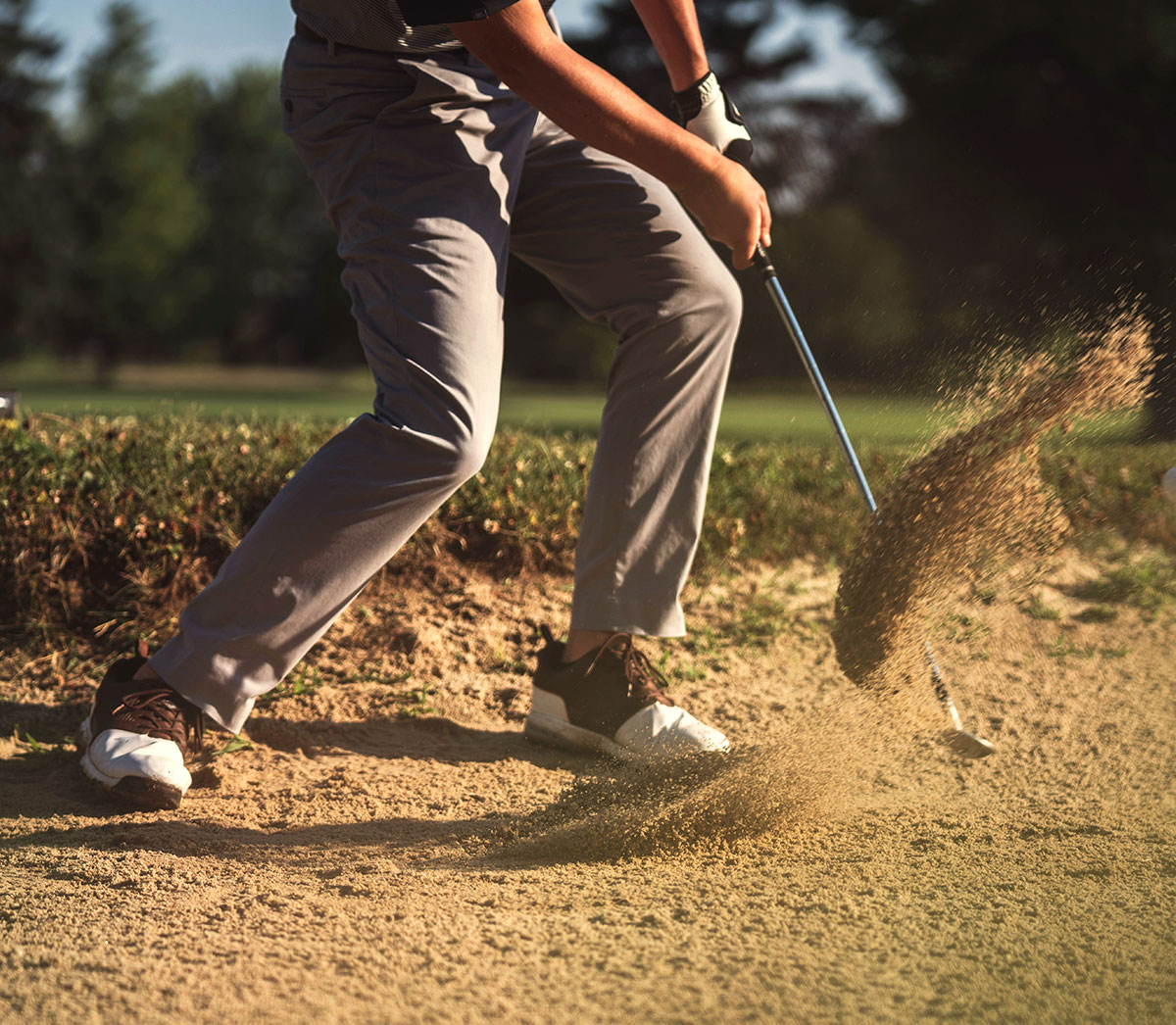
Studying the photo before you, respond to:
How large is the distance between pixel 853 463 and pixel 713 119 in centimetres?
84

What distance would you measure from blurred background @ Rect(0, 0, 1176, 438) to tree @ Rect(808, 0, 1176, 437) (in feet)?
0.11

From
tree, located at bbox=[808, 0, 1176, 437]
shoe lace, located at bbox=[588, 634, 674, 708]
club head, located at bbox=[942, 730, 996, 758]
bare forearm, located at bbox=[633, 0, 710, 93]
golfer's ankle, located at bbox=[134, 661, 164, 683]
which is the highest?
tree, located at bbox=[808, 0, 1176, 437]

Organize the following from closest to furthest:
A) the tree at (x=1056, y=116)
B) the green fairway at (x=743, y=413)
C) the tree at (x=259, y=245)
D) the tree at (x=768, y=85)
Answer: the green fairway at (x=743, y=413), the tree at (x=1056, y=116), the tree at (x=768, y=85), the tree at (x=259, y=245)

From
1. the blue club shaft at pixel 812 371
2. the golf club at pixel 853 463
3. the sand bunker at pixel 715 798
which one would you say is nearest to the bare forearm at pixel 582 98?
the golf club at pixel 853 463

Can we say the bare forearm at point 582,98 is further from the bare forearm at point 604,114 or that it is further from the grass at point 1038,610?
the grass at point 1038,610

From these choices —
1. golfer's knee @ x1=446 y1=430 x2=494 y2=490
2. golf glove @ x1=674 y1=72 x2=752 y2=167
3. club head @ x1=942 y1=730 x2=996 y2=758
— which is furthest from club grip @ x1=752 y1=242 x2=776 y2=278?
club head @ x1=942 y1=730 x2=996 y2=758

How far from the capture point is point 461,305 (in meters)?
2.30

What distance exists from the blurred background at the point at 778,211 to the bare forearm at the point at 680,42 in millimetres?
822

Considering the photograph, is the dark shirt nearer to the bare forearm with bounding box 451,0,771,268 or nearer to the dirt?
the bare forearm with bounding box 451,0,771,268

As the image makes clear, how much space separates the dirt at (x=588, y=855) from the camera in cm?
160

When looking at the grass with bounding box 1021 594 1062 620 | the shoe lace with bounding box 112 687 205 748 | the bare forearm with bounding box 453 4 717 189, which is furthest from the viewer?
the grass with bounding box 1021 594 1062 620

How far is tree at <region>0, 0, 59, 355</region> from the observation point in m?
41.3

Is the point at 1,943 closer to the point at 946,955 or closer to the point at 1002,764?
the point at 946,955

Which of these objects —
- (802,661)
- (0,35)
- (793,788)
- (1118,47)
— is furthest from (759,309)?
(0,35)
